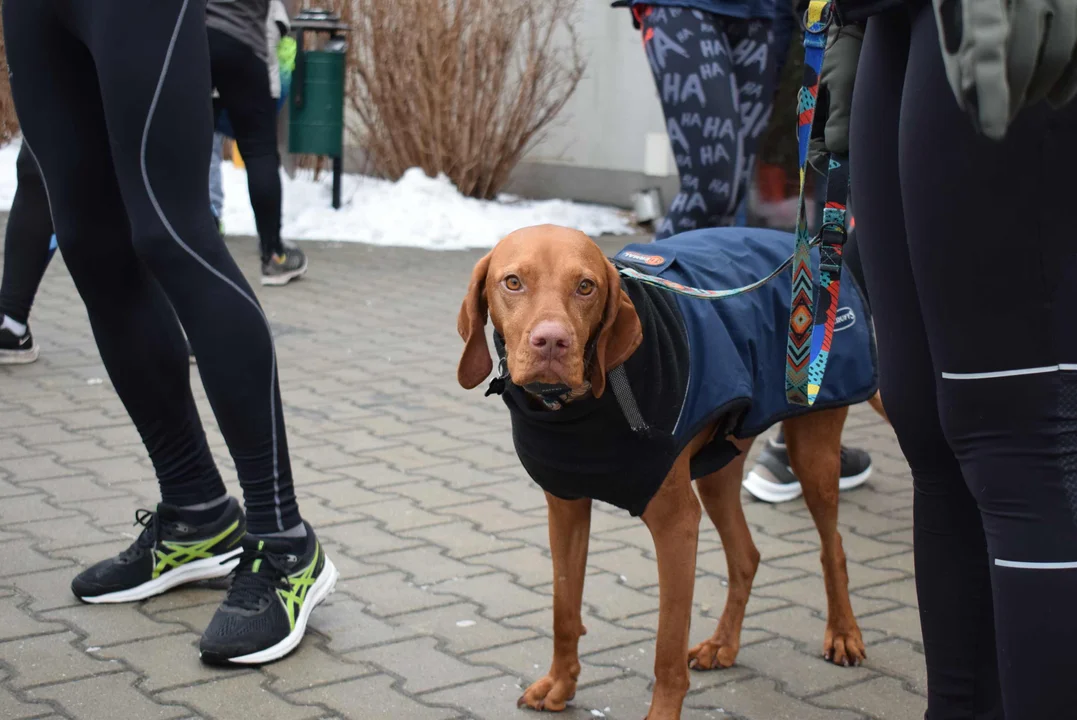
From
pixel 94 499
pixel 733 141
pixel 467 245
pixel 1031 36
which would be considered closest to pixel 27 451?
pixel 94 499

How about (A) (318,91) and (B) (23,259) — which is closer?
(B) (23,259)

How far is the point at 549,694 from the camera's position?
8.95ft

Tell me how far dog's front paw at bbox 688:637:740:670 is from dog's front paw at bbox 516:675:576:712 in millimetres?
374

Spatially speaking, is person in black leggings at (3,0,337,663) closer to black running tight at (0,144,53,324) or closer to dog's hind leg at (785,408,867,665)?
dog's hind leg at (785,408,867,665)

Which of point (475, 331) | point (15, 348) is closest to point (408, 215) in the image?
point (15, 348)

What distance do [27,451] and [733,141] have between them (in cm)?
268

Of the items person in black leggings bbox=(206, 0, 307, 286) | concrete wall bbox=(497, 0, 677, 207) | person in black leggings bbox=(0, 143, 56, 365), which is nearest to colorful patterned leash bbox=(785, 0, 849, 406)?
person in black leggings bbox=(0, 143, 56, 365)

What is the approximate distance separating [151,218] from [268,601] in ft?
3.01

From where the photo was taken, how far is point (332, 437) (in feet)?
15.9

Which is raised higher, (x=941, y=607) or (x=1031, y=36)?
(x=1031, y=36)

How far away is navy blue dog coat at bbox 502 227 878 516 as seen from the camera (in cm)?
253

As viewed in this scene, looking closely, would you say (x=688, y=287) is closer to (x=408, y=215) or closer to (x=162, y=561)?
(x=162, y=561)

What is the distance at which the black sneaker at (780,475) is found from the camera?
4219 millimetres

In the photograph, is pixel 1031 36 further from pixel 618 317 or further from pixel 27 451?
pixel 27 451
